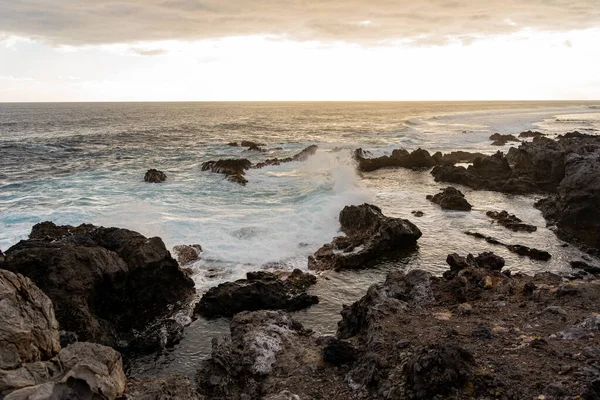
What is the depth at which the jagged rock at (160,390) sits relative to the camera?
9.40 meters

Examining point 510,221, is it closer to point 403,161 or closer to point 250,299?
point 250,299

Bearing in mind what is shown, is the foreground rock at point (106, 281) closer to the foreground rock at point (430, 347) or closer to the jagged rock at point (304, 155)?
the foreground rock at point (430, 347)

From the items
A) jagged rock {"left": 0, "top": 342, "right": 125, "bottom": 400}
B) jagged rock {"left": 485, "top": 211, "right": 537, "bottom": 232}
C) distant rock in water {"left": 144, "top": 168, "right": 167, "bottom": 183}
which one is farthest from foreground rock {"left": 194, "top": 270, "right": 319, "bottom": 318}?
distant rock in water {"left": 144, "top": 168, "right": 167, "bottom": 183}

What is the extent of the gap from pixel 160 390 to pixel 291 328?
513 cm

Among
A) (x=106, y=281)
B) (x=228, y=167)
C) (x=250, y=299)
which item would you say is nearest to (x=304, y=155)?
(x=228, y=167)

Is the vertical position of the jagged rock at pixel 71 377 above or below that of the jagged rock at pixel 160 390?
above

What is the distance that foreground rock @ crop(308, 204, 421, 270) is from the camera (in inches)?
794

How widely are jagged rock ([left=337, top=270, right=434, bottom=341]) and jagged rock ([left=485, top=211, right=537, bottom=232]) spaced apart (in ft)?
39.8

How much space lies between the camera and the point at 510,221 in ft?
85.4

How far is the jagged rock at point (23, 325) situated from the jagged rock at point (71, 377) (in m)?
0.29

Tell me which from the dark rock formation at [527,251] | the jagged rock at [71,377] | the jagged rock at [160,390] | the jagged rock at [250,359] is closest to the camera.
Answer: the jagged rock at [71,377]

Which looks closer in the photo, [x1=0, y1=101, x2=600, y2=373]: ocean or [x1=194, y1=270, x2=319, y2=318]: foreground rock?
[x1=194, y1=270, x2=319, y2=318]: foreground rock

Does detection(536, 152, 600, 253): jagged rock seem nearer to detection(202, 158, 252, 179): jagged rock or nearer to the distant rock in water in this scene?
detection(202, 158, 252, 179): jagged rock

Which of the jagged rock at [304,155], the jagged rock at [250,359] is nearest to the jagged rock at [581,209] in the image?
the jagged rock at [250,359]
